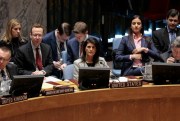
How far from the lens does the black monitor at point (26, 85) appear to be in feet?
10.1

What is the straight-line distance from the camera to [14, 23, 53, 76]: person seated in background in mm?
4652

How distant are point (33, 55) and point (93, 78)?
1.46 meters

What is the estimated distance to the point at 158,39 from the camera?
5094mm

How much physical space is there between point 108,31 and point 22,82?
15.4 ft

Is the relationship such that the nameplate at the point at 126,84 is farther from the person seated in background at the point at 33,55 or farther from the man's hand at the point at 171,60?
the person seated in background at the point at 33,55

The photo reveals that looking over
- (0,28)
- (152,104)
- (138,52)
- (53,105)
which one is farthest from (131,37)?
(0,28)

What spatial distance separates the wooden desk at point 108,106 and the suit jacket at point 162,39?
146 cm

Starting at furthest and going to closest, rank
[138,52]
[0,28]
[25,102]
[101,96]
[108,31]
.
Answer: [108,31], [0,28], [138,52], [101,96], [25,102]

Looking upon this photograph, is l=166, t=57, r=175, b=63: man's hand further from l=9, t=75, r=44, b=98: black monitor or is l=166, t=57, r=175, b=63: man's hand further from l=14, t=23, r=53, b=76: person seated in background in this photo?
l=9, t=75, r=44, b=98: black monitor

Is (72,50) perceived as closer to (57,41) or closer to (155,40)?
(57,41)

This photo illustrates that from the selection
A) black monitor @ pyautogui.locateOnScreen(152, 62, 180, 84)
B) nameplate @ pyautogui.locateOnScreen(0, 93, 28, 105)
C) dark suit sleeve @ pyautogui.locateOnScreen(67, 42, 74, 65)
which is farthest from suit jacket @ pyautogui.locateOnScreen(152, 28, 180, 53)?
nameplate @ pyautogui.locateOnScreen(0, 93, 28, 105)

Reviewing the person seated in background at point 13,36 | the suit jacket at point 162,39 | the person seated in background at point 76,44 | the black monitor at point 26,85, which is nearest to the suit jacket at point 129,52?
the suit jacket at point 162,39

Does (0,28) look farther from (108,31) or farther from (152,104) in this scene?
(152,104)

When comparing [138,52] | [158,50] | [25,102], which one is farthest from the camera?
[158,50]
